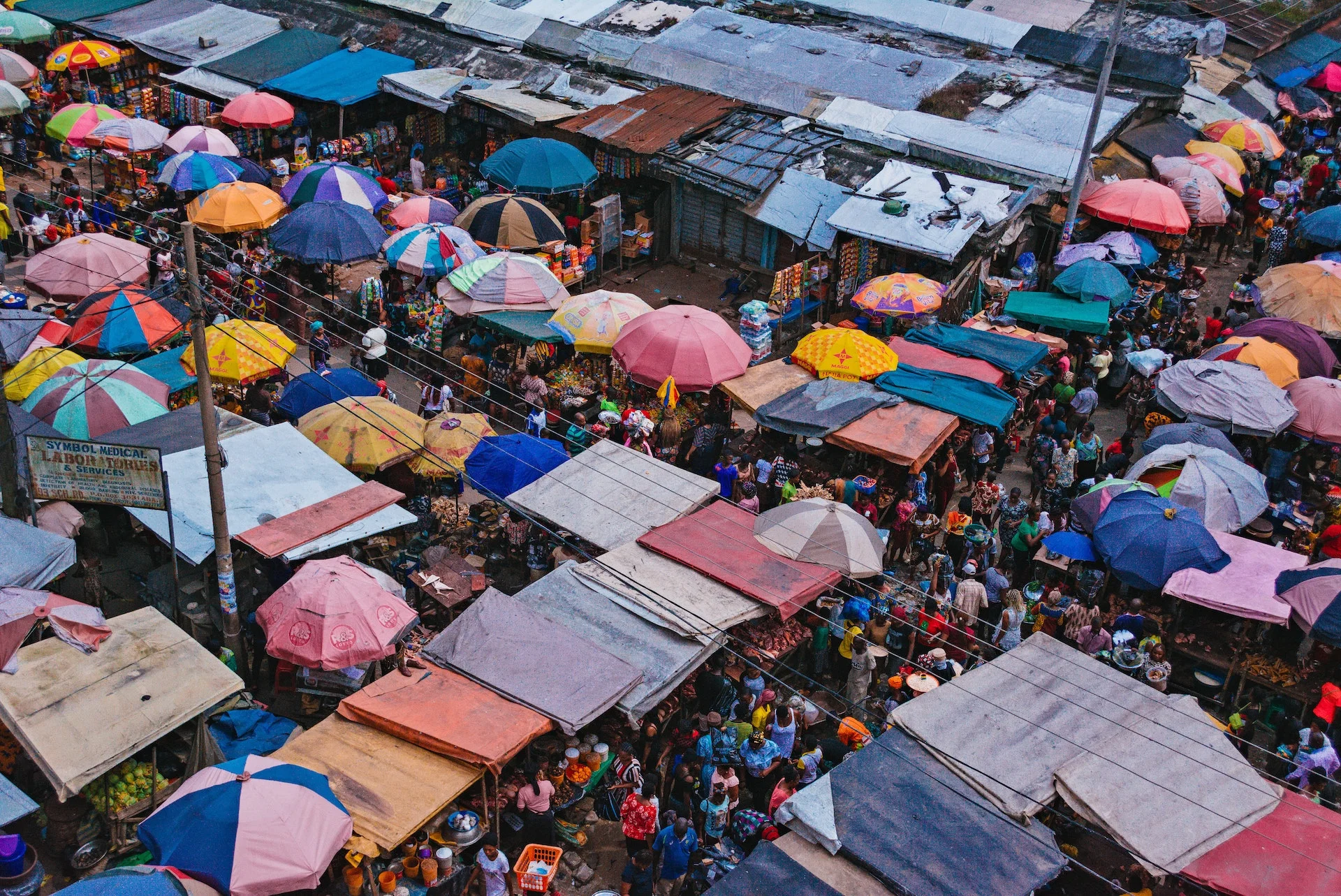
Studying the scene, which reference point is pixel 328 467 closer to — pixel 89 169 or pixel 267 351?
pixel 267 351

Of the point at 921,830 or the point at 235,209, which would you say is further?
the point at 235,209

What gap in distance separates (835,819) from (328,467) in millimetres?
7931

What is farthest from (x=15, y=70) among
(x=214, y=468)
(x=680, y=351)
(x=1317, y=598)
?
(x=1317, y=598)

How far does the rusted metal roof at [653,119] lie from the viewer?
80.3 feet

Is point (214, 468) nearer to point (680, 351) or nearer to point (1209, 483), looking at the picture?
point (680, 351)

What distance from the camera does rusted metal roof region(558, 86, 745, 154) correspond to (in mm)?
24484

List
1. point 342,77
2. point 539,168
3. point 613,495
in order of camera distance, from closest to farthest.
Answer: point 613,495 < point 539,168 < point 342,77

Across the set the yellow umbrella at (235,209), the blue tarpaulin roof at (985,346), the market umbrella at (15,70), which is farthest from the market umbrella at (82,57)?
the blue tarpaulin roof at (985,346)

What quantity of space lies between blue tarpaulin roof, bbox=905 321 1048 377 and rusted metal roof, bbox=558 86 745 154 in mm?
7668

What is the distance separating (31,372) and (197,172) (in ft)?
25.9

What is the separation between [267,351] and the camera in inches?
703

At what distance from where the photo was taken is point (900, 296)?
65.4ft

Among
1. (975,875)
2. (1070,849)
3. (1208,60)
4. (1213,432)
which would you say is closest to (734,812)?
(975,875)

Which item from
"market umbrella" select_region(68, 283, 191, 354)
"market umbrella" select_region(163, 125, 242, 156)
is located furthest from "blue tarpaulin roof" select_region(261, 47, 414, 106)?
"market umbrella" select_region(68, 283, 191, 354)
